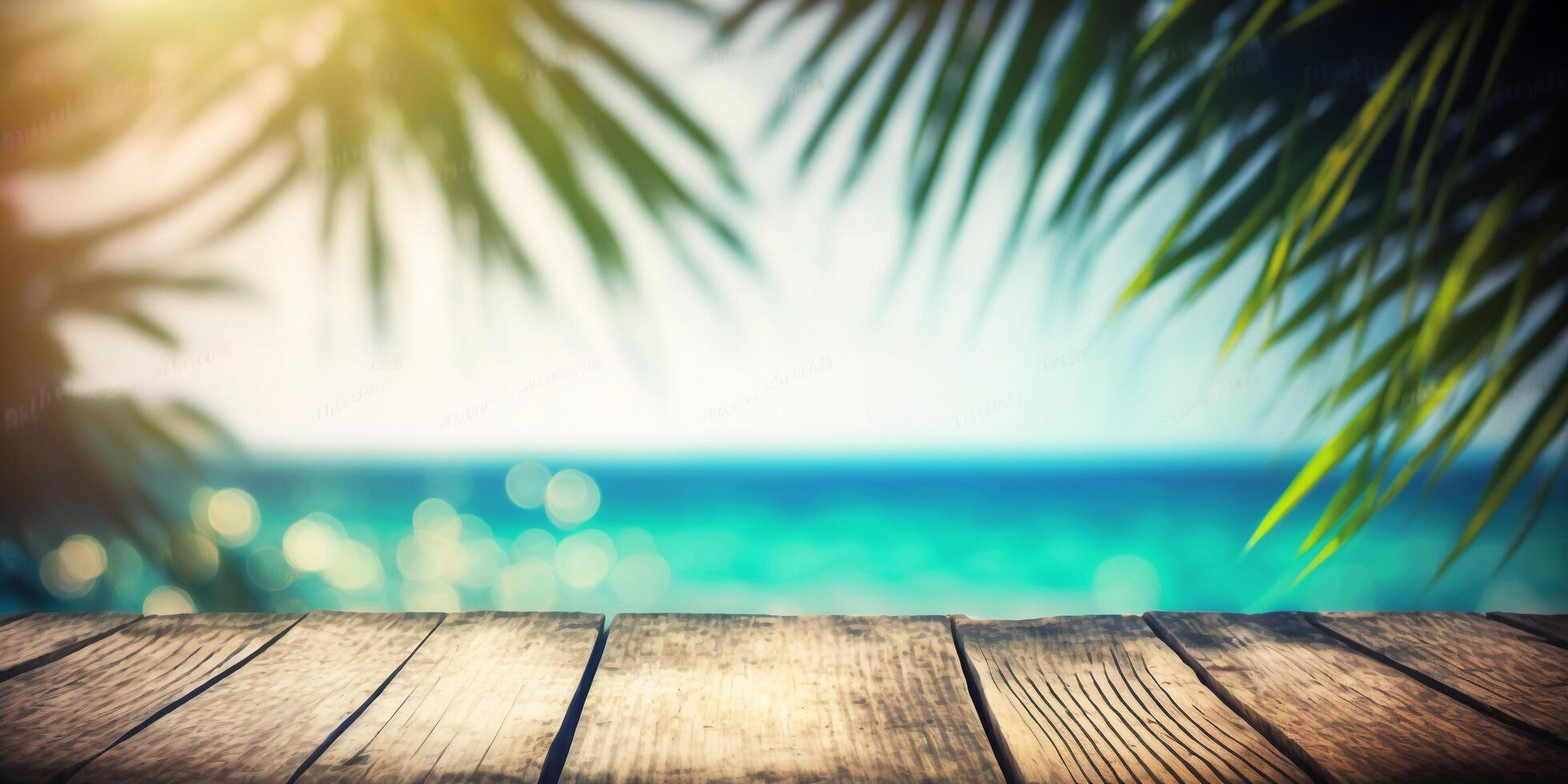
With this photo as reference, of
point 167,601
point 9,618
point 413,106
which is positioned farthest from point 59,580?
point 413,106

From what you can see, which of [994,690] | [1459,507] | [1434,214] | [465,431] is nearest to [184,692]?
[465,431]

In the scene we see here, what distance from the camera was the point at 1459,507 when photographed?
1.32 metres

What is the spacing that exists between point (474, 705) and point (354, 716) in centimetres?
10

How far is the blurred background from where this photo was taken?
1289mm

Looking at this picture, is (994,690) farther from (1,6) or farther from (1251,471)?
(1,6)

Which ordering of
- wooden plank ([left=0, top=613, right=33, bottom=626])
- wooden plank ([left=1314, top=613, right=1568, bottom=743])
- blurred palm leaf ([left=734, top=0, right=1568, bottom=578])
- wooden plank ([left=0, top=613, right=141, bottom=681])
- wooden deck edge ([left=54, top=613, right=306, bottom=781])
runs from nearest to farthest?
1. wooden deck edge ([left=54, top=613, right=306, bottom=781])
2. wooden plank ([left=1314, top=613, right=1568, bottom=743])
3. wooden plank ([left=0, top=613, right=141, bottom=681])
4. wooden plank ([left=0, top=613, right=33, bottom=626])
5. blurred palm leaf ([left=734, top=0, right=1568, bottom=578])

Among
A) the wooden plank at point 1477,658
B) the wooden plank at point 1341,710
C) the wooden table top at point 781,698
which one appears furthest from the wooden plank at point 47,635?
the wooden plank at point 1477,658

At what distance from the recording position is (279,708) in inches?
31.9

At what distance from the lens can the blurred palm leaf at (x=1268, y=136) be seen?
45.6 inches

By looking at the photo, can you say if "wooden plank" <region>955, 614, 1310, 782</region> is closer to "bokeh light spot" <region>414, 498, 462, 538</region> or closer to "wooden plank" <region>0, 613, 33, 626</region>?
"bokeh light spot" <region>414, 498, 462, 538</region>

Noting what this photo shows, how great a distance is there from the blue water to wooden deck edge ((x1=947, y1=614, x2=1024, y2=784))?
39 cm

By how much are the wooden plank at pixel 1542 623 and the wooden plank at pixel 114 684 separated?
131cm

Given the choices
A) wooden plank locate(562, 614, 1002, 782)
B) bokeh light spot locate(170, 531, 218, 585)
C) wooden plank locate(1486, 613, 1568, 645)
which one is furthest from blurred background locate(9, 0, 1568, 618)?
wooden plank locate(562, 614, 1002, 782)

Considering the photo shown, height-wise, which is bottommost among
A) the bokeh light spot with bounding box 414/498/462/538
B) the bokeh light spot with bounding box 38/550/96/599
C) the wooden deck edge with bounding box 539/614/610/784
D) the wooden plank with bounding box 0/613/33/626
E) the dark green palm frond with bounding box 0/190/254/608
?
the wooden deck edge with bounding box 539/614/610/784
